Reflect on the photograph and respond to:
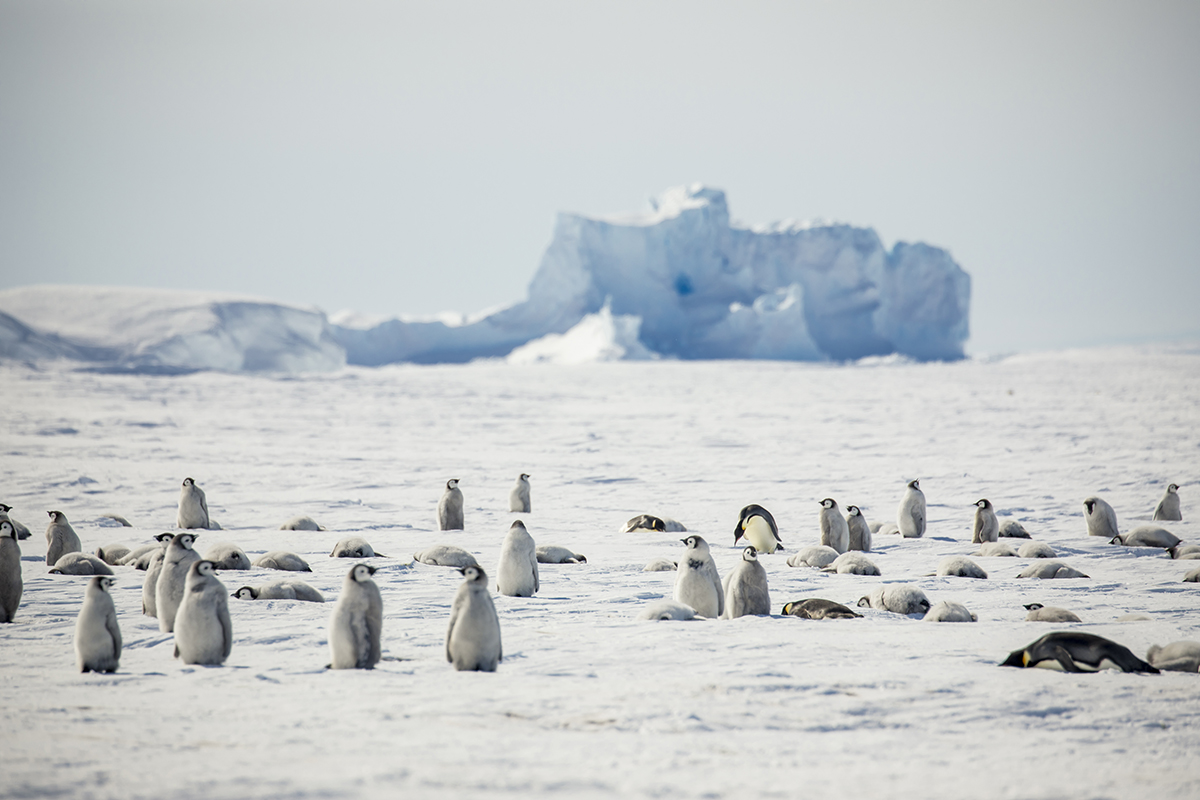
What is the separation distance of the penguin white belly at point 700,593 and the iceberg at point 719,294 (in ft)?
112

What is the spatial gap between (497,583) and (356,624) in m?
1.95

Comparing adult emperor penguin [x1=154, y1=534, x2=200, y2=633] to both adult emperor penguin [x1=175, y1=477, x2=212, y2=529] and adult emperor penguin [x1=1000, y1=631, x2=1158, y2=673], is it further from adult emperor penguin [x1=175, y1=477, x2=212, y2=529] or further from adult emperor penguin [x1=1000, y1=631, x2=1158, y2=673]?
adult emperor penguin [x1=1000, y1=631, x2=1158, y2=673]

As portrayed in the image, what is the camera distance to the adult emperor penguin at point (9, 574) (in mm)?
5281

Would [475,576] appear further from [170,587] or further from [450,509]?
[450,509]

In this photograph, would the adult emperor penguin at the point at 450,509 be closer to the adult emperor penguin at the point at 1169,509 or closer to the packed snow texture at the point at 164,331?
the adult emperor penguin at the point at 1169,509

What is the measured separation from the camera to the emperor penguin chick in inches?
402

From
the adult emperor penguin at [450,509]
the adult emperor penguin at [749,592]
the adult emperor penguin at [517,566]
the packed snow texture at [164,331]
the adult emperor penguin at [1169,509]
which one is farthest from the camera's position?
Result: the packed snow texture at [164,331]

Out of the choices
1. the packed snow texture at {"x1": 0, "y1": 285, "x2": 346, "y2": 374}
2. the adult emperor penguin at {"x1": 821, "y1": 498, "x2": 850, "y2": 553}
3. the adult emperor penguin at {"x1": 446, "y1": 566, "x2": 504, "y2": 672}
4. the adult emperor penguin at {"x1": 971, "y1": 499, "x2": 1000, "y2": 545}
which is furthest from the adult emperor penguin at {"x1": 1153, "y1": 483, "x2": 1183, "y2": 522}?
the packed snow texture at {"x1": 0, "y1": 285, "x2": 346, "y2": 374}

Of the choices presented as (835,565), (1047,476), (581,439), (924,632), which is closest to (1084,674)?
(924,632)

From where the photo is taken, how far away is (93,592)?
4320mm

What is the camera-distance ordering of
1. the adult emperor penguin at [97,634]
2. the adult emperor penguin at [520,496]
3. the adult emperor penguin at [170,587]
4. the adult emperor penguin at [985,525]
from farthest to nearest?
the adult emperor penguin at [520,496] < the adult emperor penguin at [985,525] < the adult emperor penguin at [170,587] < the adult emperor penguin at [97,634]

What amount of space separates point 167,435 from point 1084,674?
583 inches

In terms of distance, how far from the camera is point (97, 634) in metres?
4.29

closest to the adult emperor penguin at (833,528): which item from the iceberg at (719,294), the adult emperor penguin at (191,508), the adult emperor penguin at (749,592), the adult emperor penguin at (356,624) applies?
the adult emperor penguin at (749,592)
